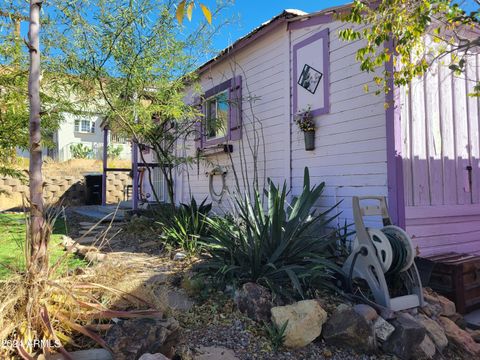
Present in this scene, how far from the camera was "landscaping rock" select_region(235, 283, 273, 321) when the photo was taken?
281 cm

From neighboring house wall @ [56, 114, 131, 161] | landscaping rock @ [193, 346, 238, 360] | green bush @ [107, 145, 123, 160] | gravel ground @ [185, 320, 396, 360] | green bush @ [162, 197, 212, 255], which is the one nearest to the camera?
landscaping rock @ [193, 346, 238, 360]

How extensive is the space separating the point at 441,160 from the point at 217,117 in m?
3.87

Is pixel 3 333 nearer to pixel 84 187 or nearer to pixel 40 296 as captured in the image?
pixel 40 296

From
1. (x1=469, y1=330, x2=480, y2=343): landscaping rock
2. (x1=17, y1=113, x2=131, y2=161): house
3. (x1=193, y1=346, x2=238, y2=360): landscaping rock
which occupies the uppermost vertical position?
(x1=17, y1=113, x2=131, y2=161): house

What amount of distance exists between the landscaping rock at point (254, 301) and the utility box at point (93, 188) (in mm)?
12239

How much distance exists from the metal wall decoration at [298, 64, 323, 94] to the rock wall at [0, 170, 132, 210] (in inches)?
369

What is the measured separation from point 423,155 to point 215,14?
3347 millimetres

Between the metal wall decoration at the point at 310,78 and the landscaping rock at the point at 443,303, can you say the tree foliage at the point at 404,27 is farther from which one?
the landscaping rock at the point at 443,303

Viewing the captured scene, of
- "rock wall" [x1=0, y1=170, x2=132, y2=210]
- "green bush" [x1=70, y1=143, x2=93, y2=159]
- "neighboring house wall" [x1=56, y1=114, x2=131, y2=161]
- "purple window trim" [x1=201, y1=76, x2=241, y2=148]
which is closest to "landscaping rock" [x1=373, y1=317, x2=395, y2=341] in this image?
"purple window trim" [x1=201, y1=76, x2=241, y2=148]

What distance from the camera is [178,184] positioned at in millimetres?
8789

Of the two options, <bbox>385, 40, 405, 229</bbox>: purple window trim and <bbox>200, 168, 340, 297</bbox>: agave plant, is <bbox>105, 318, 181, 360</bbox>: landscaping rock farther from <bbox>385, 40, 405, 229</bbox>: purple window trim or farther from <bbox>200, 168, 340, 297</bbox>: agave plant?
<bbox>385, 40, 405, 229</bbox>: purple window trim

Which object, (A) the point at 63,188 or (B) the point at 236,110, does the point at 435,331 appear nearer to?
(B) the point at 236,110

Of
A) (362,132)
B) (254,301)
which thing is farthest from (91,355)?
(362,132)

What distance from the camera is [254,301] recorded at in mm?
2854
